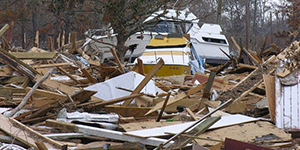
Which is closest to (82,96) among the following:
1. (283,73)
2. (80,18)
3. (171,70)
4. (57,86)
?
(57,86)

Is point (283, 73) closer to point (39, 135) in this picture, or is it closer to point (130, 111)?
point (130, 111)

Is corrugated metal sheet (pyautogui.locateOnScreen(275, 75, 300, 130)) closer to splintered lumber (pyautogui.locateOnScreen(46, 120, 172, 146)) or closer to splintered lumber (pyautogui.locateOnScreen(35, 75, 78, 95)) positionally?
splintered lumber (pyautogui.locateOnScreen(46, 120, 172, 146))

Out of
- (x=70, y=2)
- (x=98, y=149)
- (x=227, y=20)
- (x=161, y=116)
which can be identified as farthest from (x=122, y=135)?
(x=227, y=20)

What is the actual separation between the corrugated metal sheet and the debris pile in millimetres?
Answer: 70

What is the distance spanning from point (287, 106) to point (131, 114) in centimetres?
209

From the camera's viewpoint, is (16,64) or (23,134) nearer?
(23,134)

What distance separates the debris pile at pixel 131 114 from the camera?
489 centimetres

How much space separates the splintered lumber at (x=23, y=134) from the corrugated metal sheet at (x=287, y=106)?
9.06ft

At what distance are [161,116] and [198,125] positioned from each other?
1.51 meters

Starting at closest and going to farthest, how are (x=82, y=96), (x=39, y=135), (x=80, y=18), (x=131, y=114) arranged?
1. (x=39, y=135)
2. (x=131, y=114)
3. (x=82, y=96)
4. (x=80, y=18)

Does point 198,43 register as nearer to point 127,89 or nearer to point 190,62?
point 190,62

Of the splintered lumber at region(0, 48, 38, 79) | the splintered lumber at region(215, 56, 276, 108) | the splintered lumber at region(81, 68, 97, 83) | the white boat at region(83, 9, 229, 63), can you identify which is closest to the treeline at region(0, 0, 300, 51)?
the white boat at region(83, 9, 229, 63)

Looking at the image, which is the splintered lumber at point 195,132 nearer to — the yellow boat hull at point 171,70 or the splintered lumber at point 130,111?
the splintered lumber at point 130,111

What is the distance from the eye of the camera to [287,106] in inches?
235
